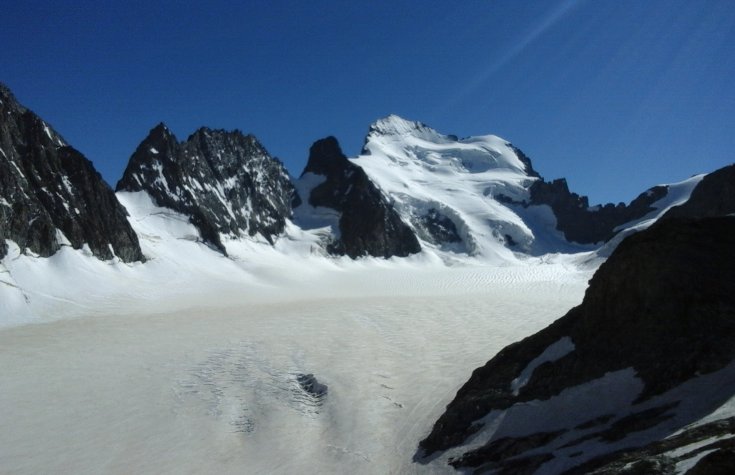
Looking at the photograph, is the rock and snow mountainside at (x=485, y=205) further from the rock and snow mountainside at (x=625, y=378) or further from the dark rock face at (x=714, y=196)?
the rock and snow mountainside at (x=625, y=378)

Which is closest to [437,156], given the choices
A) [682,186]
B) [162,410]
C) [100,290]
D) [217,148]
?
[682,186]

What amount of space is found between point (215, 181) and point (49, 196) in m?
36.4

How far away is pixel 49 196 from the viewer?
47062mm

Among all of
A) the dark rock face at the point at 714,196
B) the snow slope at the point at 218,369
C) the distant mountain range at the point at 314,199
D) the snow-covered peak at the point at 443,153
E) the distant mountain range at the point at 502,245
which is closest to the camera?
the distant mountain range at the point at 502,245

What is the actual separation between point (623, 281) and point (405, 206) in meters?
111

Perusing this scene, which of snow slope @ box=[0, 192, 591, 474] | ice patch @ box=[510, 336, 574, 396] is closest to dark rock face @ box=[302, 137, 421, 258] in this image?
snow slope @ box=[0, 192, 591, 474]

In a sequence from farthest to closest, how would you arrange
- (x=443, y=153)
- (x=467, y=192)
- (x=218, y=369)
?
(x=443, y=153), (x=467, y=192), (x=218, y=369)

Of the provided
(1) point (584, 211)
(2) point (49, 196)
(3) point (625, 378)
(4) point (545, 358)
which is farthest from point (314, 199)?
(3) point (625, 378)

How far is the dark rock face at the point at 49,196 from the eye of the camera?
41.2 m

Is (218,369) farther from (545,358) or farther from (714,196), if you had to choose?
(714,196)

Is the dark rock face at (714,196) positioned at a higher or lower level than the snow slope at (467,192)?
lower

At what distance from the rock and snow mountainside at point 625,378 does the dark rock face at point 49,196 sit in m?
38.6

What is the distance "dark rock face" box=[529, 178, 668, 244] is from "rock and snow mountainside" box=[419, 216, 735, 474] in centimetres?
12174

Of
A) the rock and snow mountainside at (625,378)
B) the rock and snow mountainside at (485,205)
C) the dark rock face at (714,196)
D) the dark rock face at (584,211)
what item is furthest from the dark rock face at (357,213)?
the rock and snow mountainside at (625,378)
